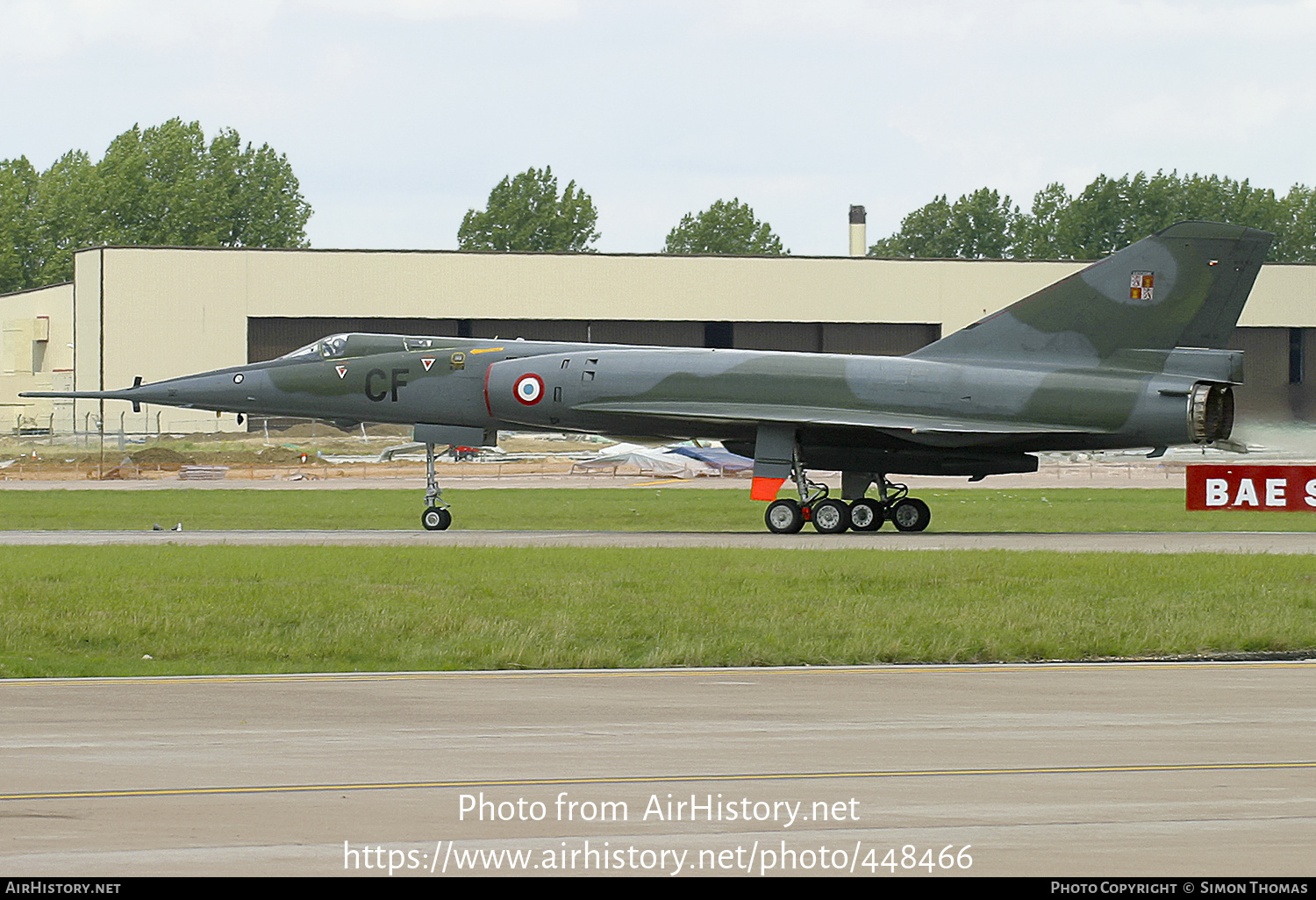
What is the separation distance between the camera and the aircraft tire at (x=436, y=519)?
28.6m

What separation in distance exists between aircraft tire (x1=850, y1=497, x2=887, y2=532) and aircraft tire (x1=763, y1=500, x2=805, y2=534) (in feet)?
3.29

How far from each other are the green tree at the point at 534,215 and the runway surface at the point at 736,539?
90.9m

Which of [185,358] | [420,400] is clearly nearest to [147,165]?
[185,358]

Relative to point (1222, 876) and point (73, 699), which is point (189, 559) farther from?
point (1222, 876)

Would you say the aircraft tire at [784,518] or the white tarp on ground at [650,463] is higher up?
the aircraft tire at [784,518]

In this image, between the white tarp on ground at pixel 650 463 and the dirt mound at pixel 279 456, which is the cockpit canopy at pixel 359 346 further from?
the dirt mound at pixel 279 456

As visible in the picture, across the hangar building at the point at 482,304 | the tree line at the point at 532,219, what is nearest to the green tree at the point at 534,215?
the tree line at the point at 532,219

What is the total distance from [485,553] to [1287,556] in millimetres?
10271

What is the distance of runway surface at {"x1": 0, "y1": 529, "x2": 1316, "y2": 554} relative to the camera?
24016mm

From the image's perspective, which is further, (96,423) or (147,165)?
(147,165)

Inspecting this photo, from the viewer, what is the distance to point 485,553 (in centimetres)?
2152

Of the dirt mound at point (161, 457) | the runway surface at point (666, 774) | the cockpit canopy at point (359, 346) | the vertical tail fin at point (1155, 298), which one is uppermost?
the vertical tail fin at point (1155, 298)

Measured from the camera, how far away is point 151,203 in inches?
4444

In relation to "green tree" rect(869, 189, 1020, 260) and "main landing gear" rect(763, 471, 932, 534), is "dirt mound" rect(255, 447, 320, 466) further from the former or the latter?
"green tree" rect(869, 189, 1020, 260)
